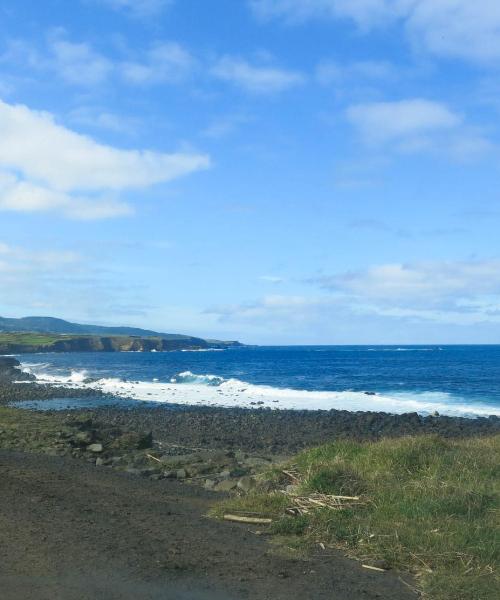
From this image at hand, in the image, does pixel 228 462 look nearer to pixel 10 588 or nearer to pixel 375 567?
pixel 375 567

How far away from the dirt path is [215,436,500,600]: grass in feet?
1.39

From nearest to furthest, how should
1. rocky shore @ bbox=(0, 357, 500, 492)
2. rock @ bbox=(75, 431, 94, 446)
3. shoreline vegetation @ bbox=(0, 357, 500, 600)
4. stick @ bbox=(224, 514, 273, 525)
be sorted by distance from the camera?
A: shoreline vegetation @ bbox=(0, 357, 500, 600), stick @ bbox=(224, 514, 273, 525), rocky shore @ bbox=(0, 357, 500, 492), rock @ bbox=(75, 431, 94, 446)

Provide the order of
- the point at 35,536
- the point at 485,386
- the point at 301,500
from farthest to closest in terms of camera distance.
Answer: the point at 485,386 → the point at 301,500 → the point at 35,536

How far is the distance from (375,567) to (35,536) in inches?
153

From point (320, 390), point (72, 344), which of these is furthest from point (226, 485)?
point (72, 344)

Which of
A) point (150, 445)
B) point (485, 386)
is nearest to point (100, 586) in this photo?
point (150, 445)

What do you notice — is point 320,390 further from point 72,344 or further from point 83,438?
point 72,344

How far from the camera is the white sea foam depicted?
125 ft

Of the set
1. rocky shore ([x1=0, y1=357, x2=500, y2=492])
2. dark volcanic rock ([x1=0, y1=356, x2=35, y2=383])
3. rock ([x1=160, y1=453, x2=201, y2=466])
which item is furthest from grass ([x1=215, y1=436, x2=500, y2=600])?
dark volcanic rock ([x1=0, y1=356, x2=35, y2=383])

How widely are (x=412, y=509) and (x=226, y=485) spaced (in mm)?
4742

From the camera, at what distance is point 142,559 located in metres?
6.97

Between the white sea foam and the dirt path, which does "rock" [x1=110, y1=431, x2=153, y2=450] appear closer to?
the dirt path

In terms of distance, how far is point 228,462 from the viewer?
15.6 meters

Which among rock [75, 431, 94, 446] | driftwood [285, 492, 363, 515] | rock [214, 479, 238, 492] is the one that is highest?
driftwood [285, 492, 363, 515]
